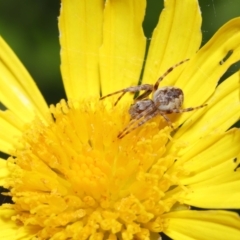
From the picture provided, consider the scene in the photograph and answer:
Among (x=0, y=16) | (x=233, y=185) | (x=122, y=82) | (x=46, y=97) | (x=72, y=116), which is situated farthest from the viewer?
(x=0, y=16)

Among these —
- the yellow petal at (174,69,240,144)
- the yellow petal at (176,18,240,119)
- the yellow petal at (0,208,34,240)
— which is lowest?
the yellow petal at (0,208,34,240)

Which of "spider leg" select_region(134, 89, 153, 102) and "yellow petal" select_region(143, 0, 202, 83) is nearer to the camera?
"yellow petal" select_region(143, 0, 202, 83)

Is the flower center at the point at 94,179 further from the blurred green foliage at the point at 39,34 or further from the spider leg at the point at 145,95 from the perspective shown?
the blurred green foliage at the point at 39,34

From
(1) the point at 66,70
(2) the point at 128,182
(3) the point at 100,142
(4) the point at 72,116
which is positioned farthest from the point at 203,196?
(1) the point at 66,70

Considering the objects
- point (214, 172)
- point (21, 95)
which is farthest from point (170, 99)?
point (21, 95)

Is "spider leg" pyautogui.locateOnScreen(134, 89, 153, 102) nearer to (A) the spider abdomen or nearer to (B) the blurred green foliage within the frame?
(A) the spider abdomen

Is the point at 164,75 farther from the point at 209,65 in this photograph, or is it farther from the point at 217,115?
the point at 217,115

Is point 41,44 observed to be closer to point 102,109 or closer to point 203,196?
point 102,109

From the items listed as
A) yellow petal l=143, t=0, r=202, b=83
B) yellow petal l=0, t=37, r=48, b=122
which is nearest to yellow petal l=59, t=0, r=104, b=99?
yellow petal l=0, t=37, r=48, b=122
